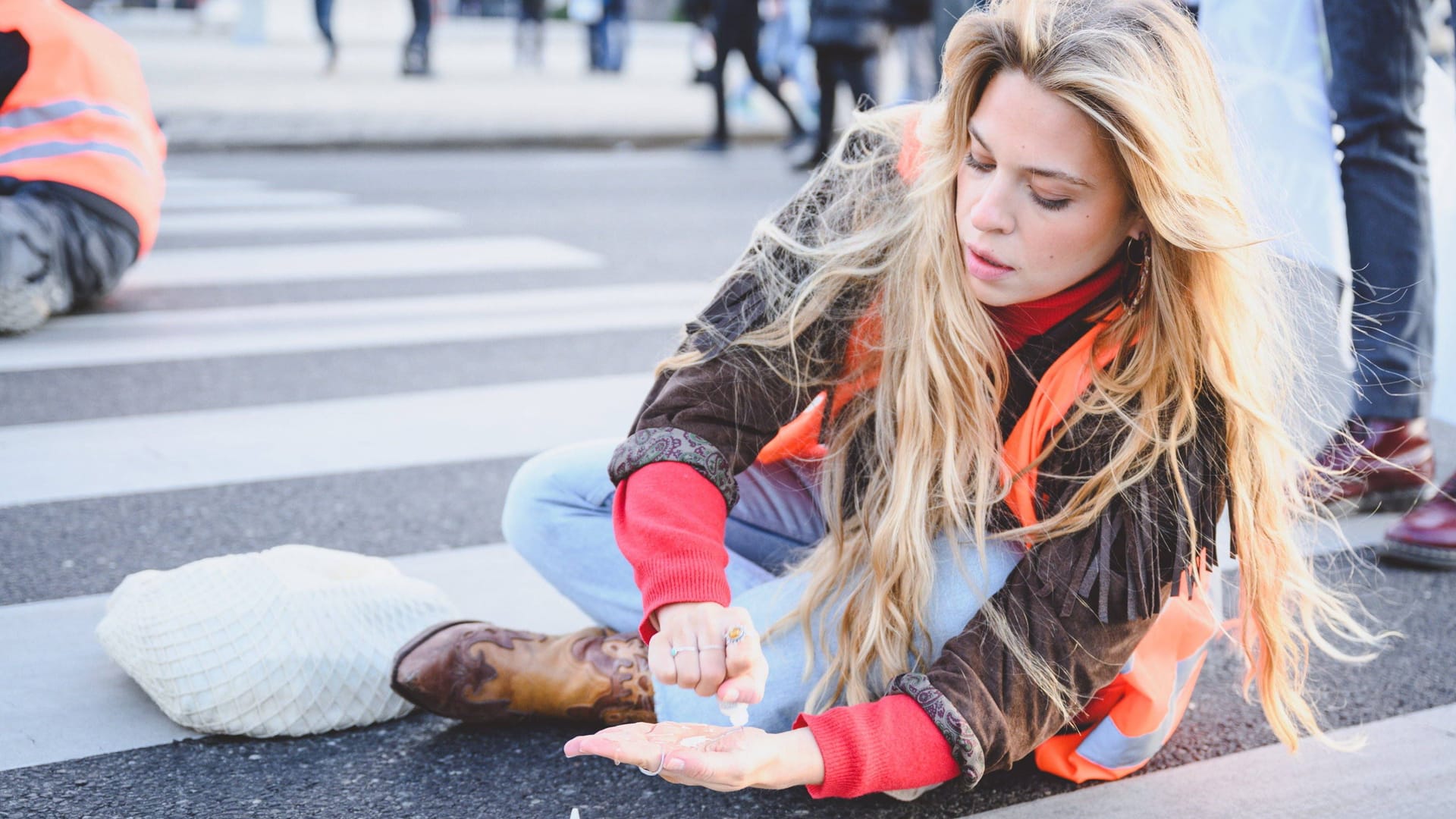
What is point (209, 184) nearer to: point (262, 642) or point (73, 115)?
point (73, 115)

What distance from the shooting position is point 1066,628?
1799 mm

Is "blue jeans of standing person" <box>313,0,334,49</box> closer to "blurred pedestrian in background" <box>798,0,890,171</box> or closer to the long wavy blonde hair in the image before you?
"blurred pedestrian in background" <box>798,0,890,171</box>

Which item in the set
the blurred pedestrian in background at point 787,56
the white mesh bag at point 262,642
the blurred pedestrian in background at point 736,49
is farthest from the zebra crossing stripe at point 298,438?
the blurred pedestrian in background at point 787,56

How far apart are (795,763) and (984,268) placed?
0.63 metres

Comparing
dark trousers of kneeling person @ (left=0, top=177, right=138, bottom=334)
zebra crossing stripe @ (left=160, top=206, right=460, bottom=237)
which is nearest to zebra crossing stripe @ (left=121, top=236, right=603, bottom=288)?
zebra crossing stripe @ (left=160, top=206, right=460, bottom=237)

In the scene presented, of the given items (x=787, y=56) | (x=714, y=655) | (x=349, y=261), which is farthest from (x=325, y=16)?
(x=714, y=655)

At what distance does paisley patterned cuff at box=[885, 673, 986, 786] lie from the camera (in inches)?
66.4

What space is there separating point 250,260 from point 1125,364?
4143 mm

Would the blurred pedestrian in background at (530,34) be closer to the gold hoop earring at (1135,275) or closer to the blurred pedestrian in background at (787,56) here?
the blurred pedestrian in background at (787,56)

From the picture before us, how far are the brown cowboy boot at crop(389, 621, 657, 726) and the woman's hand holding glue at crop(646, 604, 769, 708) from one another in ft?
1.37

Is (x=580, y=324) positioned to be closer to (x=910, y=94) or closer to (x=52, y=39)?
(x=52, y=39)

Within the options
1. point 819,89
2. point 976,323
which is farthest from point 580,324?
point 819,89

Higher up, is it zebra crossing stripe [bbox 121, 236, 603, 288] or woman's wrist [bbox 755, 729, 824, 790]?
woman's wrist [bbox 755, 729, 824, 790]

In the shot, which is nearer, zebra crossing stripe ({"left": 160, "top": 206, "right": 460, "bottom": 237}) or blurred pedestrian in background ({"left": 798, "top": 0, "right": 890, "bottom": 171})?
zebra crossing stripe ({"left": 160, "top": 206, "right": 460, "bottom": 237})
